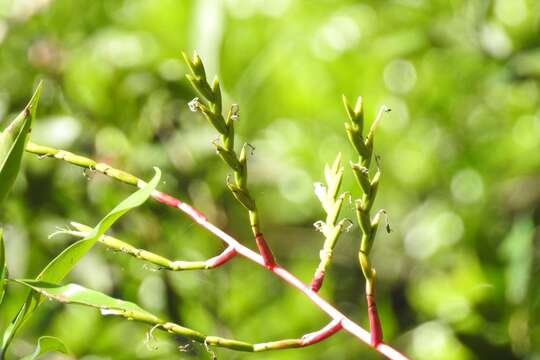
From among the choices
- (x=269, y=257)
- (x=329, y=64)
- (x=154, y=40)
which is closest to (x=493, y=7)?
(x=329, y=64)

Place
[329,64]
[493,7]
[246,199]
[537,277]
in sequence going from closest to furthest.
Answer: [246,199] → [537,277] → [493,7] → [329,64]

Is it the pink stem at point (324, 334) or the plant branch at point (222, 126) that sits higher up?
the plant branch at point (222, 126)

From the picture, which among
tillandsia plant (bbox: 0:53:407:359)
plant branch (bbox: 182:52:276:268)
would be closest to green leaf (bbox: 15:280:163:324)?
tillandsia plant (bbox: 0:53:407:359)

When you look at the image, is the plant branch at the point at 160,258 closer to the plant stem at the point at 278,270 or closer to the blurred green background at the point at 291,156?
the plant stem at the point at 278,270

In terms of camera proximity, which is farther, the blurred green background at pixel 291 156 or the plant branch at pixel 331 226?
the blurred green background at pixel 291 156

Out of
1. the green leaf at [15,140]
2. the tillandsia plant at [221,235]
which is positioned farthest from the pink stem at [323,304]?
the green leaf at [15,140]

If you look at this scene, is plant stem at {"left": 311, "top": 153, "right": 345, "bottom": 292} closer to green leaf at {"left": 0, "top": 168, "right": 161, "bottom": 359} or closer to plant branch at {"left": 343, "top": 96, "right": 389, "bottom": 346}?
plant branch at {"left": 343, "top": 96, "right": 389, "bottom": 346}

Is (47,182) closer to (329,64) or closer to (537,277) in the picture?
(329,64)
